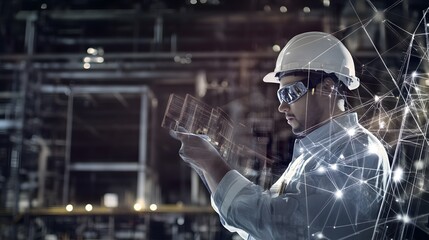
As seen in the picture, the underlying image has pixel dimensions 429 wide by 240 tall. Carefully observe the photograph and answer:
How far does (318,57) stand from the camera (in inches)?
48.4

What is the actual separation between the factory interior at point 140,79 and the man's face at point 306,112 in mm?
2077

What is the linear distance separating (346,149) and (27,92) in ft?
13.8

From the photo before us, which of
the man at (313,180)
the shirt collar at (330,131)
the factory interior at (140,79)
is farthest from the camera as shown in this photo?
the factory interior at (140,79)

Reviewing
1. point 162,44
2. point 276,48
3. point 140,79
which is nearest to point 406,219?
point 276,48

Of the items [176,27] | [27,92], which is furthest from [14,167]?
[176,27]

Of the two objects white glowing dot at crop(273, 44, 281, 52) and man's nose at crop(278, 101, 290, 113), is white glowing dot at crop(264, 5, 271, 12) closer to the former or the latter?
white glowing dot at crop(273, 44, 281, 52)

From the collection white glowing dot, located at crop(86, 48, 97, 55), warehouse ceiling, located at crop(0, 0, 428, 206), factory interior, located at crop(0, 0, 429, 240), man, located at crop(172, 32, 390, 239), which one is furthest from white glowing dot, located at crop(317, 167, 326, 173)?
white glowing dot, located at crop(86, 48, 97, 55)

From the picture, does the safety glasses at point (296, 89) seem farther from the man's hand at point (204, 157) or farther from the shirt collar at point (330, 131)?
the man's hand at point (204, 157)

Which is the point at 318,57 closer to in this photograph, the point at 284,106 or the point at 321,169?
the point at 284,106

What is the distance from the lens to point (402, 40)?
381cm

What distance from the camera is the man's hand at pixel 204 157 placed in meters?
1.05

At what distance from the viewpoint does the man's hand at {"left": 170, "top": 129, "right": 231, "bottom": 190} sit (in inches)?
41.3

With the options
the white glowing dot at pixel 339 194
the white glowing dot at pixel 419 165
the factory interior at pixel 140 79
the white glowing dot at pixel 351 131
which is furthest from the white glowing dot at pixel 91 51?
the white glowing dot at pixel 339 194

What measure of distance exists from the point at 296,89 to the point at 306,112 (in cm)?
5
